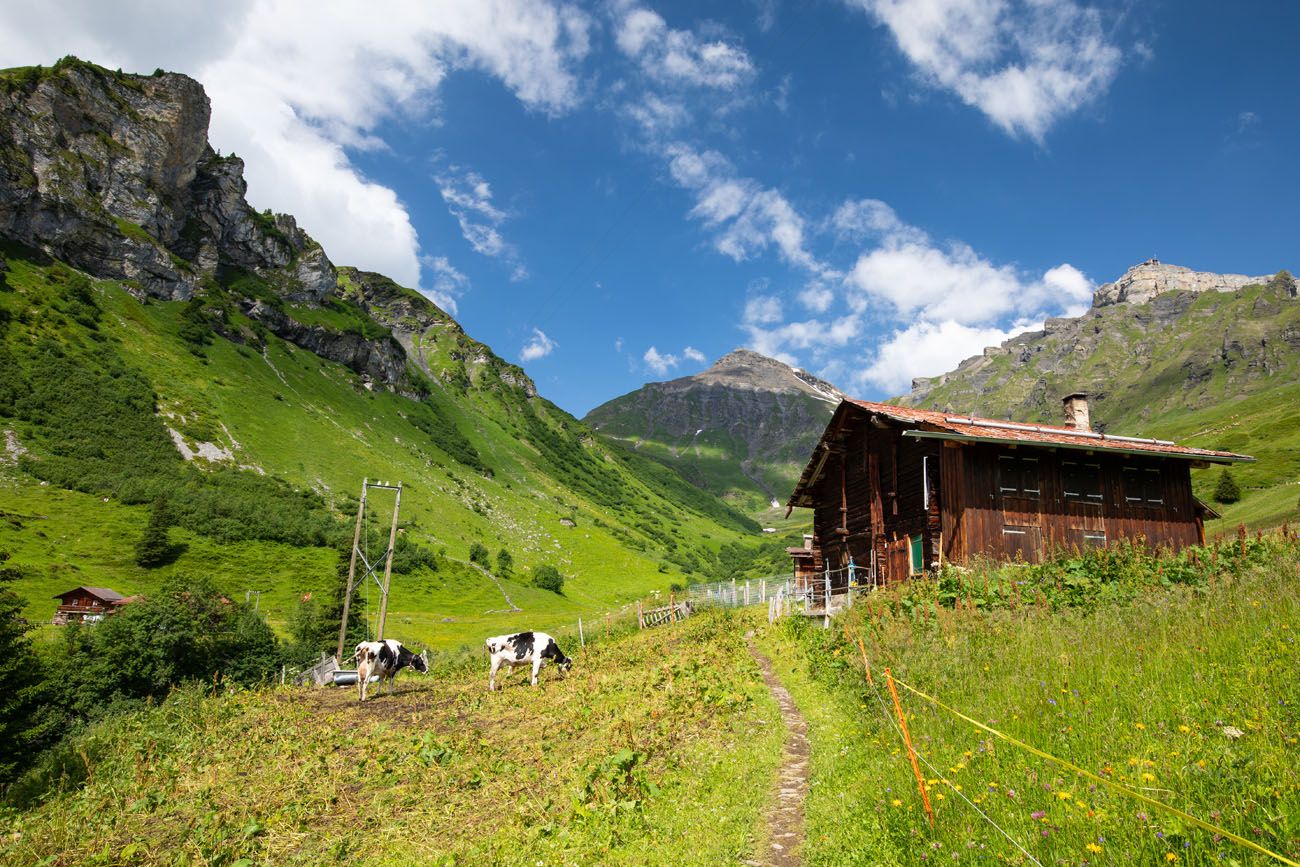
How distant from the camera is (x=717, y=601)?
44156 millimetres

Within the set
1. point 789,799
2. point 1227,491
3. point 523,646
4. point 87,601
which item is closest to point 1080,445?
point 523,646

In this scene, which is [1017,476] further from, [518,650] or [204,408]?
[204,408]

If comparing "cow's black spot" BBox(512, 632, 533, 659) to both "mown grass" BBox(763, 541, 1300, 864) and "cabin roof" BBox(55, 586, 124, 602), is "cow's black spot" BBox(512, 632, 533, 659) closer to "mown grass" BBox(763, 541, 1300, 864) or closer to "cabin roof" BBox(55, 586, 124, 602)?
"mown grass" BBox(763, 541, 1300, 864)

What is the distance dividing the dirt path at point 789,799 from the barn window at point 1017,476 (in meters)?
17.9

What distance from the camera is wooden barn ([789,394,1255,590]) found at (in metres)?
27.2

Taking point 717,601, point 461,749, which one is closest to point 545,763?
point 461,749

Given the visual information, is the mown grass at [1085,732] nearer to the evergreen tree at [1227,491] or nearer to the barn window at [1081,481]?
the barn window at [1081,481]

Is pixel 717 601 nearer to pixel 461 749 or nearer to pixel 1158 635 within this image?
pixel 461 749

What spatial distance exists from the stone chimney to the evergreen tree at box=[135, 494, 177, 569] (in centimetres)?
9300

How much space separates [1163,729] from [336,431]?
152 metres

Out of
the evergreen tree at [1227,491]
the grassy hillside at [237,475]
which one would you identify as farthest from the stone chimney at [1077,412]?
the grassy hillside at [237,475]

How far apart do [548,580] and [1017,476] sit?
323 feet

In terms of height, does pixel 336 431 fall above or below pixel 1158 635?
above

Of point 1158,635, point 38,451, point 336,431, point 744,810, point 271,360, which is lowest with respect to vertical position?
point 744,810
